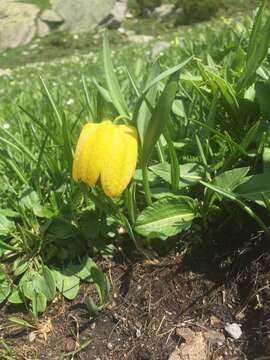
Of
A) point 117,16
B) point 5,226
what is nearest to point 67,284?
point 5,226

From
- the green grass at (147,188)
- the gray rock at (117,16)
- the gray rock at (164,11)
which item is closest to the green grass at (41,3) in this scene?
the gray rock at (117,16)

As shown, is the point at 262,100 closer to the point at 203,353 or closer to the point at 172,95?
the point at 172,95

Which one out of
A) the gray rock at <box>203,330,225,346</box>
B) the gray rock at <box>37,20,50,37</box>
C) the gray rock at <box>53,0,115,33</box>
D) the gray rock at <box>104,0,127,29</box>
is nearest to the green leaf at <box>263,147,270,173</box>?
the gray rock at <box>203,330,225,346</box>

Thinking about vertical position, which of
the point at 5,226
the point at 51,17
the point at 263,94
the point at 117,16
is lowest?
the point at 51,17

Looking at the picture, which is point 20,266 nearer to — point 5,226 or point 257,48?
point 5,226

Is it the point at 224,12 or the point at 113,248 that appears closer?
the point at 113,248

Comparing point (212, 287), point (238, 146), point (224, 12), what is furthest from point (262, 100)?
point (224, 12)
